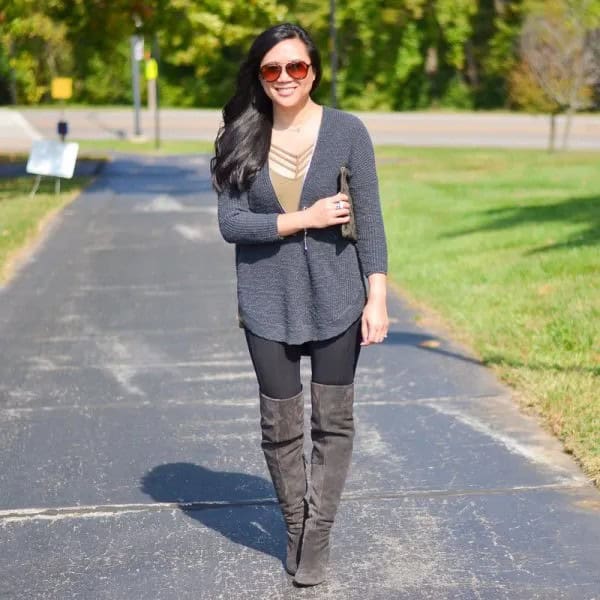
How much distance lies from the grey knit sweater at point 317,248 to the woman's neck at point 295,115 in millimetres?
52

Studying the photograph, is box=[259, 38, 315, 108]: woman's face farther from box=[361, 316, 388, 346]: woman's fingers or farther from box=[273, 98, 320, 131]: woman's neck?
box=[361, 316, 388, 346]: woman's fingers

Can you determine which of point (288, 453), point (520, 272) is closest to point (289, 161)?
point (288, 453)

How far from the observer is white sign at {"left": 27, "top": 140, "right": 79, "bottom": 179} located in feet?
65.9

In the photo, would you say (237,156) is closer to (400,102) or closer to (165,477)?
(165,477)

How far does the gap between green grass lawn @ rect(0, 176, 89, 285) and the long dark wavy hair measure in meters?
7.89

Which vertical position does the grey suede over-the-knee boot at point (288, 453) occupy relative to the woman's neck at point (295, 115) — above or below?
below

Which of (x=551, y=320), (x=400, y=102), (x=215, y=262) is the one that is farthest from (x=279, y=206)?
(x=400, y=102)

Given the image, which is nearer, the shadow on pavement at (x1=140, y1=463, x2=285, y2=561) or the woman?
the woman

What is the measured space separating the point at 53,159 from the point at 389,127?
69.4 ft

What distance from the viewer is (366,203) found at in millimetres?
4145

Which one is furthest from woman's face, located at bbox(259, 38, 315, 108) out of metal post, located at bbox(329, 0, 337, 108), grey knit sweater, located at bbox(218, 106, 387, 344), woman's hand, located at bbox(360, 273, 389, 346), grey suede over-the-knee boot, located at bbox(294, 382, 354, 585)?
metal post, located at bbox(329, 0, 337, 108)

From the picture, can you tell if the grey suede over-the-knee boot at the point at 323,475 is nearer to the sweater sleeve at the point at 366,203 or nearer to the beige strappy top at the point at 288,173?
the sweater sleeve at the point at 366,203

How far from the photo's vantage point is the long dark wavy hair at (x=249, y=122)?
13.4 ft

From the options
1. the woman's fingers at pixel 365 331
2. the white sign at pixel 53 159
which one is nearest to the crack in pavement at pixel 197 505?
the woman's fingers at pixel 365 331
